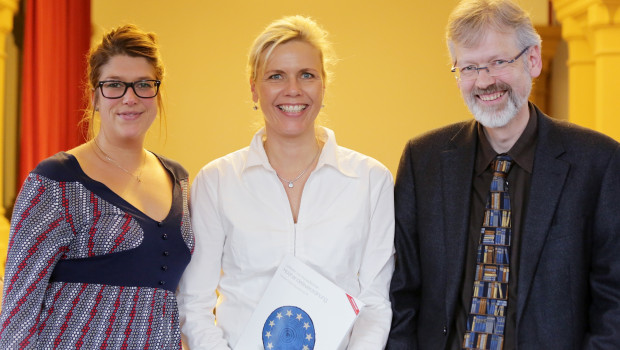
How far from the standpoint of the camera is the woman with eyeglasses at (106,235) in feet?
7.06

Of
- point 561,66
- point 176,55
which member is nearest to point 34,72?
point 176,55

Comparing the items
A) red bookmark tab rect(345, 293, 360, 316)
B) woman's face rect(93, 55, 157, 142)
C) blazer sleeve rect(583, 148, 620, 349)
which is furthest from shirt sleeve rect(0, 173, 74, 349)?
blazer sleeve rect(583, 148, 620, 349)

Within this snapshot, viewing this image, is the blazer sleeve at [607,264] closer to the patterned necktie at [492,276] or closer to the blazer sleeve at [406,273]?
the patterned necktie at [492,276]

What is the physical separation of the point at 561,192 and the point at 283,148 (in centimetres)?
96

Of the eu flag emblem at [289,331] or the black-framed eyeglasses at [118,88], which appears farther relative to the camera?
the black-framed eyeglasses at [118,88]

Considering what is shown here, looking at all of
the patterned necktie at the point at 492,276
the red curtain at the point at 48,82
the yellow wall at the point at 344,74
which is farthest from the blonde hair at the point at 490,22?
the yellow wall at the point at 344,74

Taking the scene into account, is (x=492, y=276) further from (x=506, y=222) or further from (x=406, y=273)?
(x=406, y=273)

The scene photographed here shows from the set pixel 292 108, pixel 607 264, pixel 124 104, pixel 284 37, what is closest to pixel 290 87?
pixel 292 108

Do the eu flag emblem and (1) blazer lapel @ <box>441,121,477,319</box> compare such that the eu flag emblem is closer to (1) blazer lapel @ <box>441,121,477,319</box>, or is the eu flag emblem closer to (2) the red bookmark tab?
(2) the red bookmark tab

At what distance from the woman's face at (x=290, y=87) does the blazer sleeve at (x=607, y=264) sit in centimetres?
100

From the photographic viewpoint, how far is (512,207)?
2324mm

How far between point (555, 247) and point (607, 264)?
165 millimetres

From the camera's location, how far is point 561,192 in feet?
7.41

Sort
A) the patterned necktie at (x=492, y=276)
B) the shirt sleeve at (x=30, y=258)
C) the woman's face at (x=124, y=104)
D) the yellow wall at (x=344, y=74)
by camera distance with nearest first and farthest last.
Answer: the shirt sleeve at (x=30, y=258)
the patterned necktie at (x=492, y=276)
the woman's face at (x=124, y=104)
the yellow wall at (x=344, y=74)
